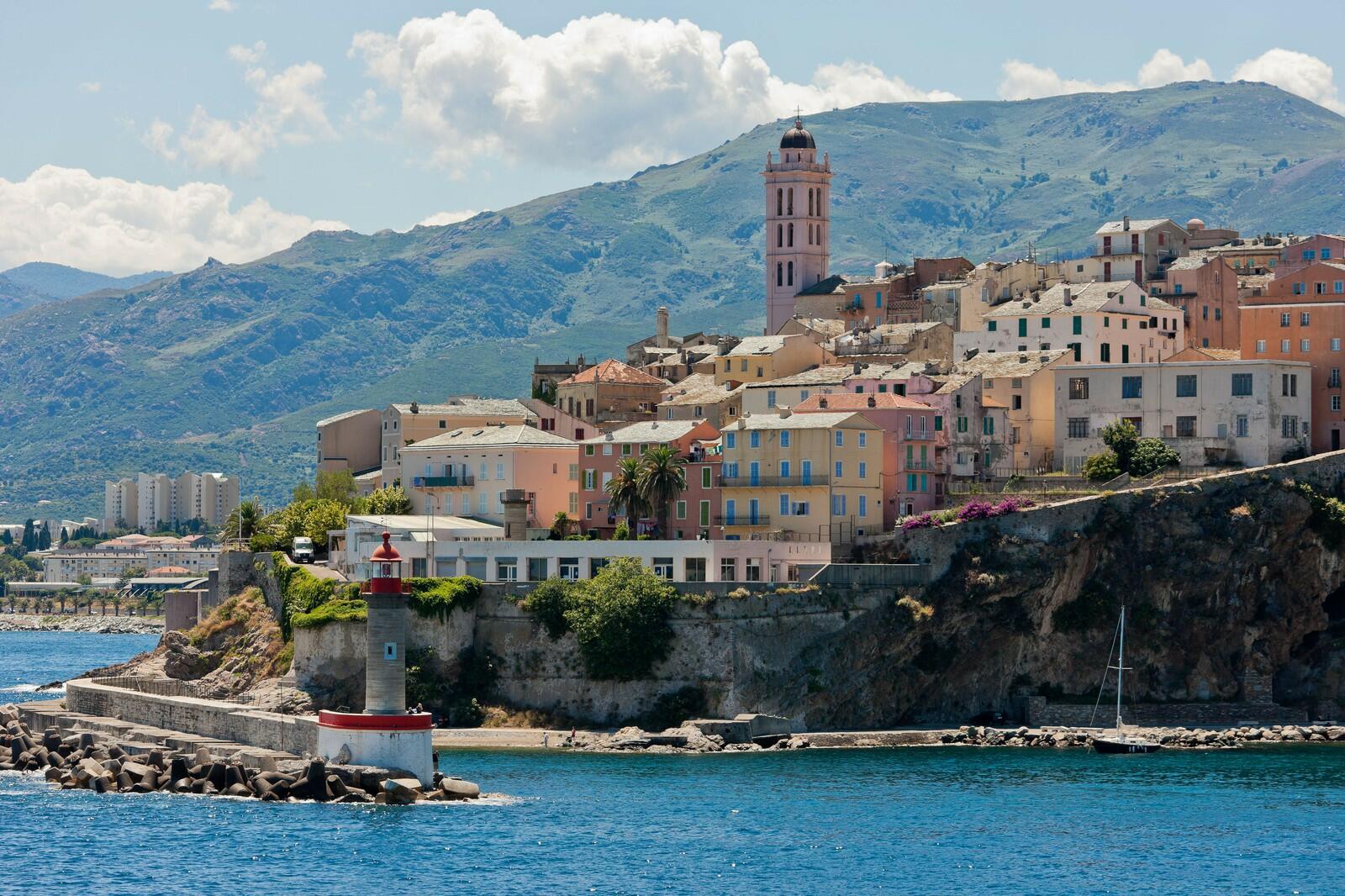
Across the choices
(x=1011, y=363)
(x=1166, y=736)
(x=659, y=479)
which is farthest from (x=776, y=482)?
(x=1166, y=736)

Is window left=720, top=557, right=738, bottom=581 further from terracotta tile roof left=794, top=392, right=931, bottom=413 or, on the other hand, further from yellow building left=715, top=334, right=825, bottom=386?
yellow building left=715, top=334, right=825, bottom=386

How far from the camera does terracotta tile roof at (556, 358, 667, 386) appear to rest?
111 meters

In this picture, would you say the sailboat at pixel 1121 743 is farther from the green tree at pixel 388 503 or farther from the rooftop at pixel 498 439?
the green tree at pixel 388 503

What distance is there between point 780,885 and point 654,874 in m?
3.14

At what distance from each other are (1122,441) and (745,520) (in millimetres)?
15786

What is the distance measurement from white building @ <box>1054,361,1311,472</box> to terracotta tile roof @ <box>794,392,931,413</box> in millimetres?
6977

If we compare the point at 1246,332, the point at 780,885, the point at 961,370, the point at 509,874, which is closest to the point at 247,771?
the point at 509,874

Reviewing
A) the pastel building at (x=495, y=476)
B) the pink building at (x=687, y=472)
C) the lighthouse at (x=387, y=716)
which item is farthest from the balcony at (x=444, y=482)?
the lighthouse at (x=387, y=716)

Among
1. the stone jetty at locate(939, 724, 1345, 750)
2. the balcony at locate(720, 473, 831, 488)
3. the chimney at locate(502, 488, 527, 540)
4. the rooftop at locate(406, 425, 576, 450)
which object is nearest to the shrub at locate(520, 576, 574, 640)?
the balcony at locate(720, 473, 831, 488)

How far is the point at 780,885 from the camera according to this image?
2132 inches

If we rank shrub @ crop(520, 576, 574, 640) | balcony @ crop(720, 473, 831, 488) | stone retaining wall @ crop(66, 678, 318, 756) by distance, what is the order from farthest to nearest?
balcony @ crop(720, 473, 831, 488) < shrub @ crop(520, 576, 574, 640) < stone retaining wall @ crop(66, 678, 318, 756)

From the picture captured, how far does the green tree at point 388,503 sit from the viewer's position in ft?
316

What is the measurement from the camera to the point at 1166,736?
266 ft

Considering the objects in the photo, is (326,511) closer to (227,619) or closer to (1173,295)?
(227,619)
